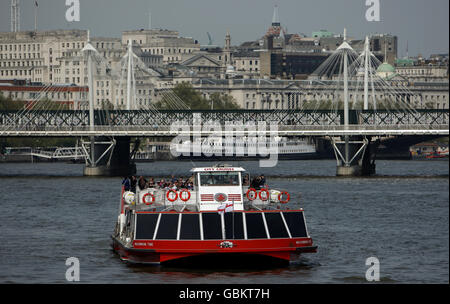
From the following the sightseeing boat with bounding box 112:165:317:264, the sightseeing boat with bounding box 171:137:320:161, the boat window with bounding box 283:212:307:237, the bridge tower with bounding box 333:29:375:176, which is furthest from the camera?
the sightseeing boat with bounding box 171:137:320:161

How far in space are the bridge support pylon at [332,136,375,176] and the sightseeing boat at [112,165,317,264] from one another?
71018 mm

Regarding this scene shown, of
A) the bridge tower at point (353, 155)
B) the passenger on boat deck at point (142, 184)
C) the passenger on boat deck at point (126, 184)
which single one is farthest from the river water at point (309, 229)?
the bridge tower at point (353, 155)

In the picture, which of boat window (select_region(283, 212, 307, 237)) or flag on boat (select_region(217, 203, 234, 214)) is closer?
flag on boat (select_region(217, 203, 234, 214))

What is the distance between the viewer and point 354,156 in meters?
124

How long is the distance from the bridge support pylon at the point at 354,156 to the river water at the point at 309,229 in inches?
579

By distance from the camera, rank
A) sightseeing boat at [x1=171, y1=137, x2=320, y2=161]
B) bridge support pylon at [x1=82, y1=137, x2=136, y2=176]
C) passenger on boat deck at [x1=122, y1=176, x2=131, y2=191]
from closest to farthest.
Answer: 1. passenger on boat deck at [x1=122, y1=176, x2=131, y2=191]
2. bridge support pylon at [x1=82, y1=137, x2=136, y2=176]
3. sightseeing boat at [x1=171, y1=137, x2=320, y2=161]

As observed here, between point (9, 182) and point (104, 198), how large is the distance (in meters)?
23.3

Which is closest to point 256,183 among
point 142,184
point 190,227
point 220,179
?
point 220,179

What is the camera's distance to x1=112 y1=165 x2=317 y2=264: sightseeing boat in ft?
163

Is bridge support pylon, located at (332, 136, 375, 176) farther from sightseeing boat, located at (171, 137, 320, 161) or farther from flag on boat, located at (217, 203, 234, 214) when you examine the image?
flag on boat, located at (217, 203, 234, 214)

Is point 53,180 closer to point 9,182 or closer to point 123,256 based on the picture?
point 9,182

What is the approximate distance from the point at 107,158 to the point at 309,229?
6096cm

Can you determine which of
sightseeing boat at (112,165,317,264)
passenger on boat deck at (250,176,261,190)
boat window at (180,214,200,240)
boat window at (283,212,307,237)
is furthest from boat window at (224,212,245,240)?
passenger on boat deck at (250,176,261,190)
